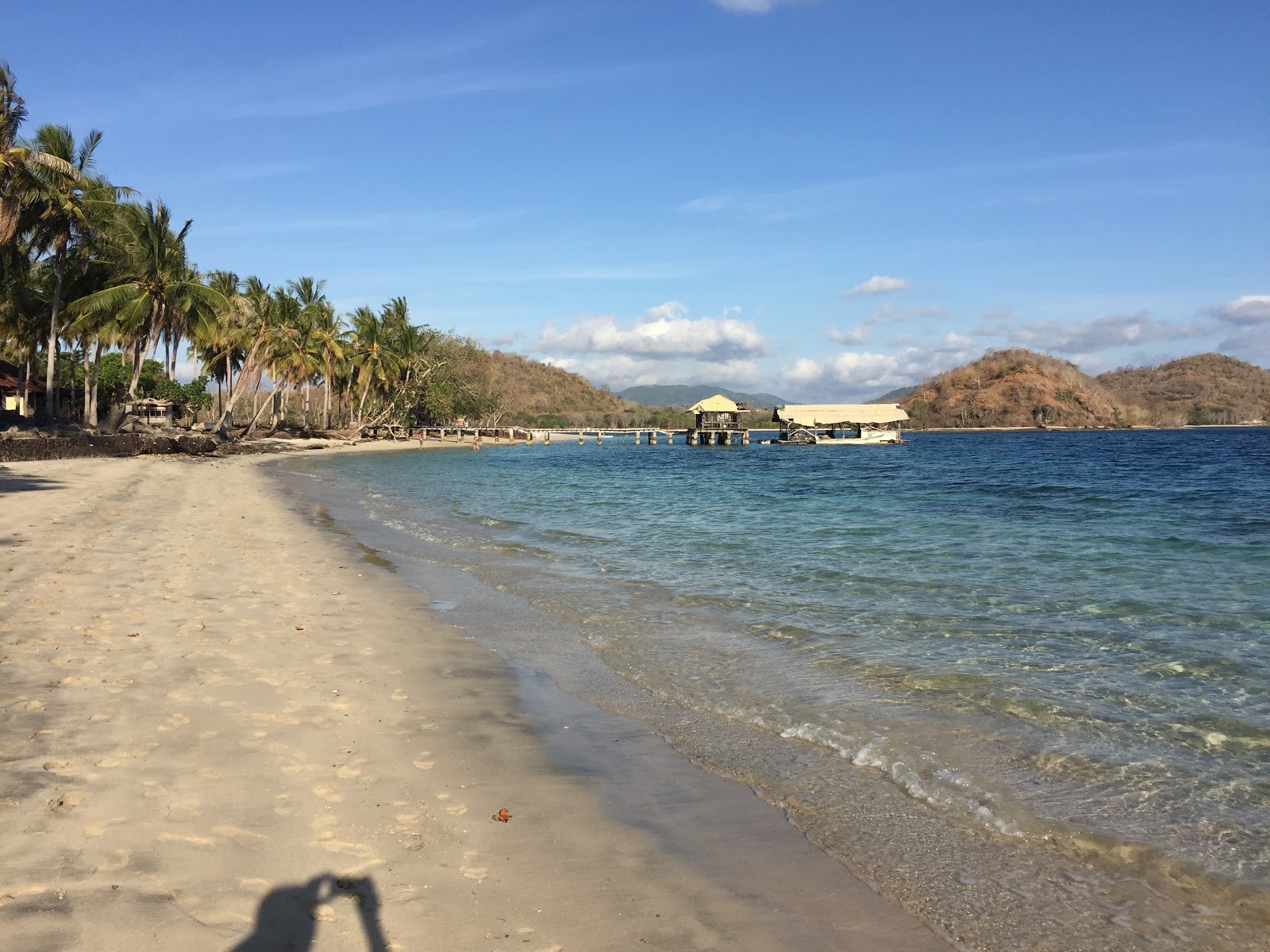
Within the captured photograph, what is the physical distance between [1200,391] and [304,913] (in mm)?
211463

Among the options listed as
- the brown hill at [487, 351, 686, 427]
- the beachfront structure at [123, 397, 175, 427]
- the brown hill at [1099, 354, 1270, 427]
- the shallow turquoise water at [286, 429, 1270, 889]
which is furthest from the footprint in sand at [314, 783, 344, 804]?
the brown hill at [1099, 354, 1270, 427]

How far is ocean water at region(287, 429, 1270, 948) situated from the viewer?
3.94m

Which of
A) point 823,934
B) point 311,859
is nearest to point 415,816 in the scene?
point 311,859

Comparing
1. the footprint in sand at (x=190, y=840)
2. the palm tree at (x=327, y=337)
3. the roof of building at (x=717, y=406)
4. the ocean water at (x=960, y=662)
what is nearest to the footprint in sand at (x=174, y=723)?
the footprint in sand at (x=190, y=840)

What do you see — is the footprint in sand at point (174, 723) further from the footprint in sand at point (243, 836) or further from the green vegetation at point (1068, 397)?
the green vegetation at point (1068, 397)

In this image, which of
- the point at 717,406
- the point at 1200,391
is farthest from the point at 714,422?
the point at 1200,391

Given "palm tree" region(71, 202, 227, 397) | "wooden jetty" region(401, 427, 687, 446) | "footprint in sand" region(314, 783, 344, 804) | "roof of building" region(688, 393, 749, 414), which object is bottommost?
"footprint in sand" region(314, 783, 344, 804)

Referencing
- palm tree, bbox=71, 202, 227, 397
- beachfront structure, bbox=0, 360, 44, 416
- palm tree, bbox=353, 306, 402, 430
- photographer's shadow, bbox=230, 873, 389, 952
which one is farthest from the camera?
palm tree, bbox=353, 306, 402, 430

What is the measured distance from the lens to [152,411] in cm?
4725

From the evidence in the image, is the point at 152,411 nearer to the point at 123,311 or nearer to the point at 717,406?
the point at 123,311

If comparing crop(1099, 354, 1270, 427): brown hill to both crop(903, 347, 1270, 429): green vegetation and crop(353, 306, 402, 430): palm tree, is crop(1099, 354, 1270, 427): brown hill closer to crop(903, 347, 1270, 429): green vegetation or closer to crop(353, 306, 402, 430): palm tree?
crop(903, 347, 1270, 429): green vegetation

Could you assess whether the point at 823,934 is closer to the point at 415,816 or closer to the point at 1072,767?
the point at 415,816

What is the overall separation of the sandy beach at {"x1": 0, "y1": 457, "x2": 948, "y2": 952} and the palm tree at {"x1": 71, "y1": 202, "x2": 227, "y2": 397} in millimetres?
32795

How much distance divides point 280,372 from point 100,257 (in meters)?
18.6
